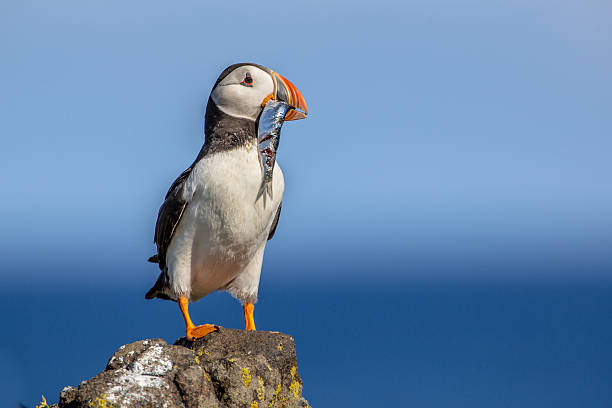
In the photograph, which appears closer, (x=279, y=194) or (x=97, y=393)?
(x=97, y=393)

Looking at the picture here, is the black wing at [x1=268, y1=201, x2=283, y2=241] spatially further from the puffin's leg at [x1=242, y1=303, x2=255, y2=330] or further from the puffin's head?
the puffin's head

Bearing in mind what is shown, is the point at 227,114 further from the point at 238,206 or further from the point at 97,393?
the point at 97,393

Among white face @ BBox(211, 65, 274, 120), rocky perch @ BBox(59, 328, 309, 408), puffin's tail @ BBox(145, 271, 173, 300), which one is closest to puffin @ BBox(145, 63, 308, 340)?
white face @ BBox(211, 65, 274, 120)

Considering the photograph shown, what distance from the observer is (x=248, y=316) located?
7555 mm

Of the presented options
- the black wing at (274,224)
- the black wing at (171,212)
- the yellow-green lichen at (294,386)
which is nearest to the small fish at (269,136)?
the black wing at (171,212)

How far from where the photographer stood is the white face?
275 inches

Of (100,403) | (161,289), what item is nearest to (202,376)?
(100,403)

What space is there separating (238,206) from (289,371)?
1618 millimetres

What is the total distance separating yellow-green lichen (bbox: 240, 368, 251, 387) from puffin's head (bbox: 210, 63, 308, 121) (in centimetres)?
255

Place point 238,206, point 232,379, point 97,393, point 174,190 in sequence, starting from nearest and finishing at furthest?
point 97,393 < point 232,379 < point 238,206 < point 174,190

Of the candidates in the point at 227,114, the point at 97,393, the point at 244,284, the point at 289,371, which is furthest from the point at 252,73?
the point at 97,393

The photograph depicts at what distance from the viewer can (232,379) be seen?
18.4ft

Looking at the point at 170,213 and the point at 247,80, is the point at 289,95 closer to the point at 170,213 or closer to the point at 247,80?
the point at 247,80

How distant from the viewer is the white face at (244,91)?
6.98 metres
